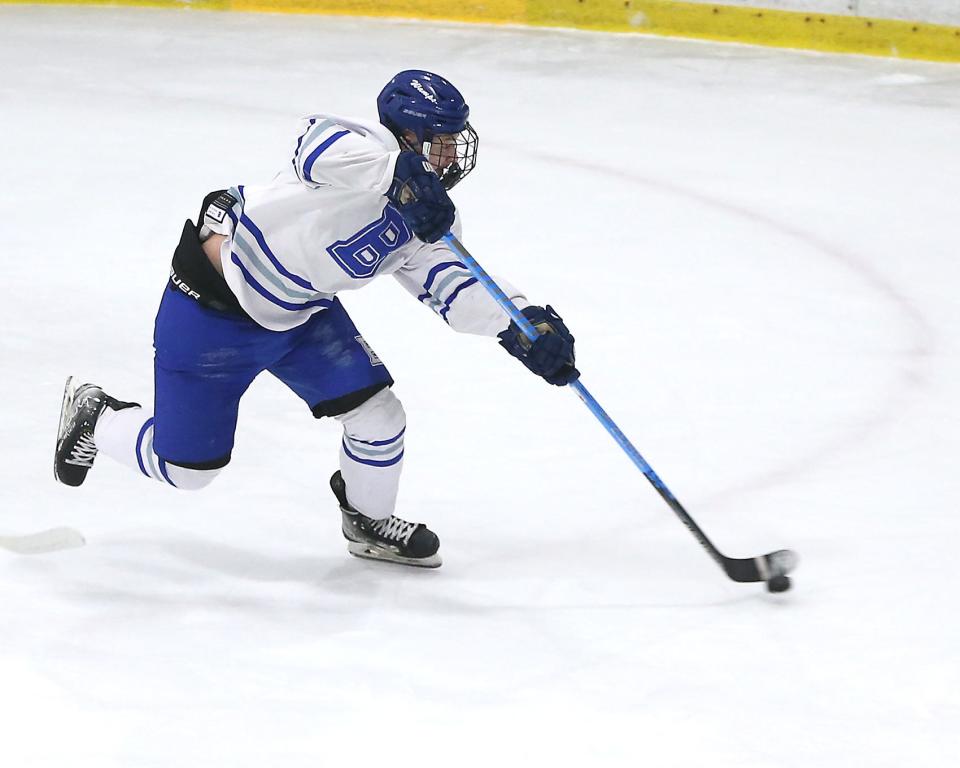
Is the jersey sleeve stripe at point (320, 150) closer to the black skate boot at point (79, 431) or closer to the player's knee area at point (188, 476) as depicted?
the player's knee area at point (188, 476)

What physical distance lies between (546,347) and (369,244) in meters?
0.35

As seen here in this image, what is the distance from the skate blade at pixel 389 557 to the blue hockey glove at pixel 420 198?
73cm

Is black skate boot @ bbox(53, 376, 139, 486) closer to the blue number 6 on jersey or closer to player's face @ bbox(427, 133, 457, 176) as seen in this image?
the blue number 6 on jersey

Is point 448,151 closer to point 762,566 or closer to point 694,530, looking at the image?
point 694,530

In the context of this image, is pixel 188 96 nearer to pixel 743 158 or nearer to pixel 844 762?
pixel 743 158

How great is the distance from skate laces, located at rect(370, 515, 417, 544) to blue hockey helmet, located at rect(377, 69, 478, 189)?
69cm

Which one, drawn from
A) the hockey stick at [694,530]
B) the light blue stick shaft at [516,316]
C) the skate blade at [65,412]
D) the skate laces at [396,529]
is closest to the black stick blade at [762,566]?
the hockey stick at [694,530]

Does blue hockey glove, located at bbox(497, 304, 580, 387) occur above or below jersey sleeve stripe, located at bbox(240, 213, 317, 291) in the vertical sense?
below

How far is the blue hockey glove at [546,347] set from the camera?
2637 mm

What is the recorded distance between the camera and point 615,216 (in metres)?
5.31

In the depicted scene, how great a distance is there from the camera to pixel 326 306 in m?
2.81

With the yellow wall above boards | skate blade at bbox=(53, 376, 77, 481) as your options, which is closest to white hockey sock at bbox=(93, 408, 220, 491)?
skate blade at bbox=(53, 376, 77, 481)

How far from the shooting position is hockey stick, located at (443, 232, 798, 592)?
2.73 metres

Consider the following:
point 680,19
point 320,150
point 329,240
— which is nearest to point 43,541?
point 329,240
